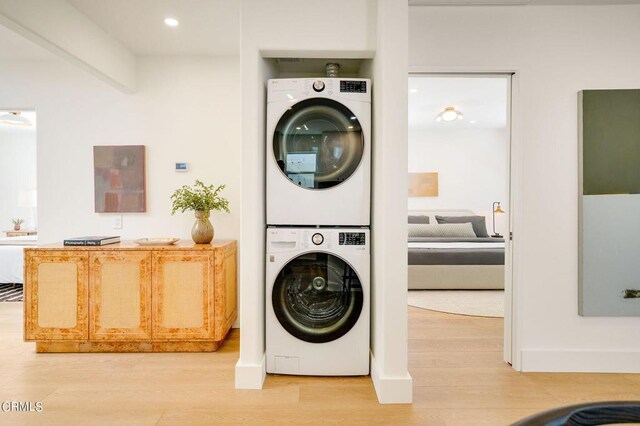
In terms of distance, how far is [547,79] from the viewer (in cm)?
244

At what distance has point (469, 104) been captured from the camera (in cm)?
553

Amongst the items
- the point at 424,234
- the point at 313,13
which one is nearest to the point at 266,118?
the point at 313,13

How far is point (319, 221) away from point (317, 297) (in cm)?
50

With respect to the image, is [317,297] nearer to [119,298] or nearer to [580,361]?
[119,298]

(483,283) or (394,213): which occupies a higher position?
(394,213)

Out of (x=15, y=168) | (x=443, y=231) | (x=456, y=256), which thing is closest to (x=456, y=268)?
(x=456, y=256)

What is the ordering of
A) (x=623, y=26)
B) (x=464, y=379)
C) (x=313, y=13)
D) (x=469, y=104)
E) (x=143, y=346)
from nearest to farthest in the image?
1. (x=313, y=13)
2. (x=464, y=379)
3. (x=623, y=26)
4. (x=143, y=346)
5. (x=469, y=104)

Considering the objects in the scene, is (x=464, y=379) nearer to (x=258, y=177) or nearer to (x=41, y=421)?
(x=258, y=177)

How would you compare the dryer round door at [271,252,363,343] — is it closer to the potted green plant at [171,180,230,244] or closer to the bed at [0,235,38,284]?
the potted green plant at [171,180,230,244]

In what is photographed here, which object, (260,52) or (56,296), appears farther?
(56,296)

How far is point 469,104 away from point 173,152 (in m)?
4.50

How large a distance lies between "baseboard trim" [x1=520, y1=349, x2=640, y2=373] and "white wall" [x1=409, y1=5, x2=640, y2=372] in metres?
0.04

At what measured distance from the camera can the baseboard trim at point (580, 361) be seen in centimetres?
241

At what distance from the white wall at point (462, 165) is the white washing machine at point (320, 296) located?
5092 mm
